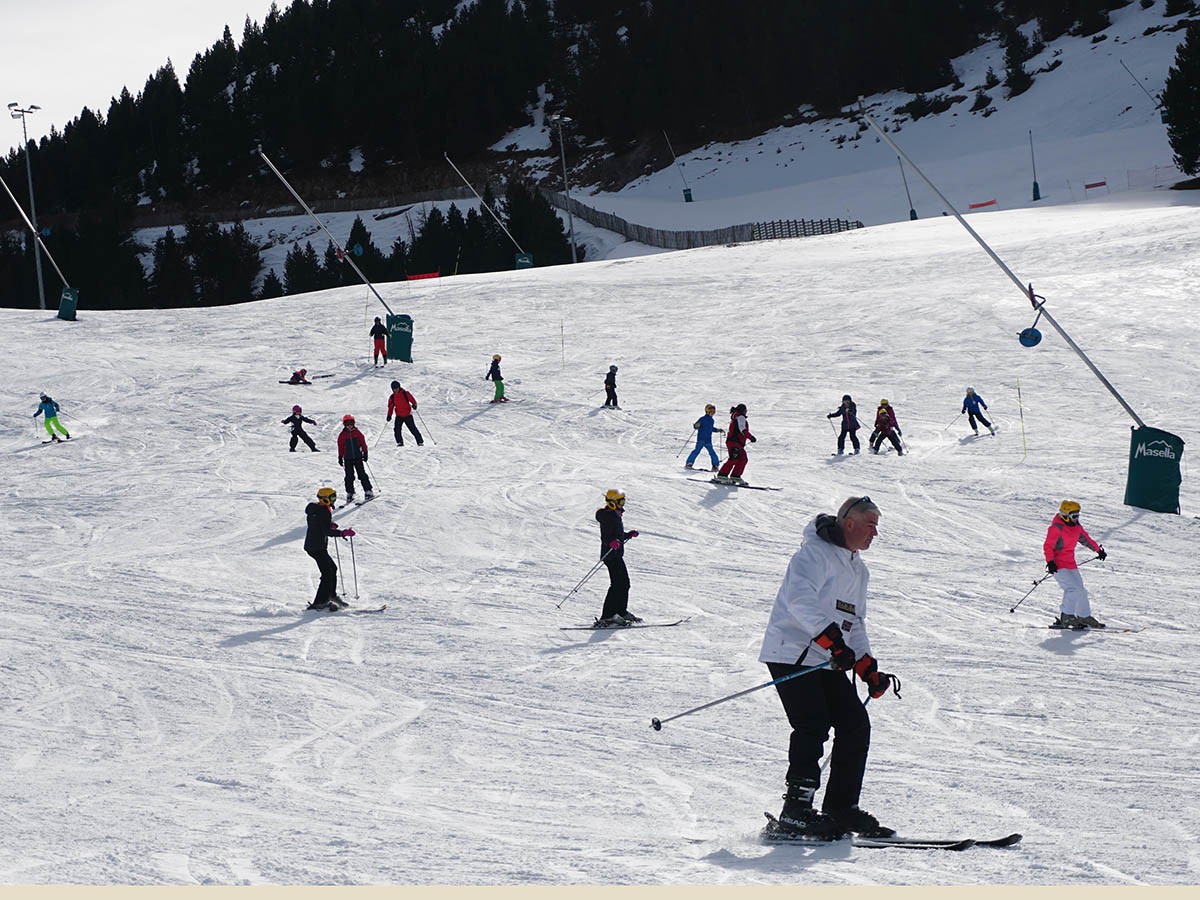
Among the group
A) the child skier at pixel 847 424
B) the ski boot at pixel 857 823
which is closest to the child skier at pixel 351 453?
the child skier at pixel 847 424

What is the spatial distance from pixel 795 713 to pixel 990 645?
543cm

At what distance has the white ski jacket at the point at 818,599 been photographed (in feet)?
18.1

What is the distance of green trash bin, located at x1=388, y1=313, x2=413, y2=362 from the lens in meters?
29.3

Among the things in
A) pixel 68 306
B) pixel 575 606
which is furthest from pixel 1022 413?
pixel 68 306

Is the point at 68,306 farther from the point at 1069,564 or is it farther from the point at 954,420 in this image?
the point at 1069,564

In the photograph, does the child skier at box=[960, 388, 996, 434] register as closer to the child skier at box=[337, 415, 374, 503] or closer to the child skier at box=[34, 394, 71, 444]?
the child skier at box=[337, 415, 374, 503]

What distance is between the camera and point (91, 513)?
59.3ft

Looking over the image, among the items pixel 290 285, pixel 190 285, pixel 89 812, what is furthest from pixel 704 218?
pixel 89 812

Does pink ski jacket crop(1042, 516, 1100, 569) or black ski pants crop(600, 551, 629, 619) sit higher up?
pink ski jacket crop(1042, 516, 1100, 569)

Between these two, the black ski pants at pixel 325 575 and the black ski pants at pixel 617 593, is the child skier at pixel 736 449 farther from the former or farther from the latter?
Result: the black ski pants at pixel 325 575

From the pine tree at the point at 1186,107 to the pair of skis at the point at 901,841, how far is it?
152 ft

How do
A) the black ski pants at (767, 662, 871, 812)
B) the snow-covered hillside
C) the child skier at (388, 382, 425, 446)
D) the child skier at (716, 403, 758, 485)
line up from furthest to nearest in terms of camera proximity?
the child skier at (388, 382, 425, 446) → the child skier at (716, 403, 758, 485) → the snow-covered hillside → the black ski pants at (767, 662, 871, 812)

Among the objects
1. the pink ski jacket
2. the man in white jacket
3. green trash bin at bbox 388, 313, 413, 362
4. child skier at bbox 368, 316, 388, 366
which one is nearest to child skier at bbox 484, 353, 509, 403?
child skier at bbox 368, 316, 388, 366

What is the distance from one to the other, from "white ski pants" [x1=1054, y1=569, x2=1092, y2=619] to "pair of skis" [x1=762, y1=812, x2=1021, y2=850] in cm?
587
